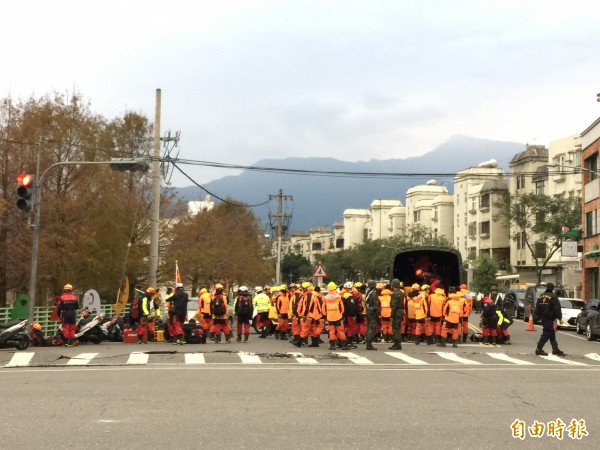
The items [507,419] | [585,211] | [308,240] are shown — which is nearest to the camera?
[507,419]

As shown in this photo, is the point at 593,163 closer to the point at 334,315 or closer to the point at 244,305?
the point at 244,305

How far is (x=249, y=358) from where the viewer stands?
19750mm

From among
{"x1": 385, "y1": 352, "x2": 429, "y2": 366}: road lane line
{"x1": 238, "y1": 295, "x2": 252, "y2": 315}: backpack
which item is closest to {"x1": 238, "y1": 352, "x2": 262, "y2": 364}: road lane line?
{"x1": 385, "y1": 352, "x2": 429, "y2": 366}: road lane line

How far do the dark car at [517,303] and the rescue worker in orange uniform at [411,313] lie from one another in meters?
20.1

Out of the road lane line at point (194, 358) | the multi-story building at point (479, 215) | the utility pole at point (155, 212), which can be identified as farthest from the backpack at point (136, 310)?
the multi-story building at point (479, 215)

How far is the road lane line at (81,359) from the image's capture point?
1862cm

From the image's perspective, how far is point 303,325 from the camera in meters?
23.8

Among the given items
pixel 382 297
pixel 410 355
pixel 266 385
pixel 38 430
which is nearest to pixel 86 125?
pixel 382 297

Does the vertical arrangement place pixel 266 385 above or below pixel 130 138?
below

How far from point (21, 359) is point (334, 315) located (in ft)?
25.1

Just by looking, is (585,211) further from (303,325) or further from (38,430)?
(38,430)

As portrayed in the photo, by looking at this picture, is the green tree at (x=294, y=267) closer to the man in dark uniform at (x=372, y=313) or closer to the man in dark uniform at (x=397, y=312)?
the man in dark uniform at (x=397, y=312)

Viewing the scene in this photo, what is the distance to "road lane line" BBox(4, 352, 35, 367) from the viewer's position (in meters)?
18.6

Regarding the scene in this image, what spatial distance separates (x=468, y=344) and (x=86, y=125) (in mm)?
20319
